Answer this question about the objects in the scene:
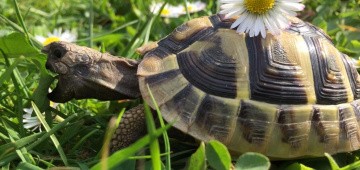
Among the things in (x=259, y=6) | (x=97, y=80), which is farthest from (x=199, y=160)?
(x=259, y=6)

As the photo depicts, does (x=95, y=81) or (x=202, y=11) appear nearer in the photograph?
(x=95, y=81)

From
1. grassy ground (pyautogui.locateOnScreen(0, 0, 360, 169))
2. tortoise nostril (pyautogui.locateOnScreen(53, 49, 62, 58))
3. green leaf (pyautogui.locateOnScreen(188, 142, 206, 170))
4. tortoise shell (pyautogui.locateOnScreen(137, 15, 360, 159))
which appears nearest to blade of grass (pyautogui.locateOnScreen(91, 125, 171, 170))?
grassy ground (pyautogui.locateOnScreen(0, 0, 360, 169))

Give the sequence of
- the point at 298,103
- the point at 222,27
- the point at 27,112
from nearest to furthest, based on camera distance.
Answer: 1. the point at 298,103
2. the point at 222,27
3. the point at 27,112

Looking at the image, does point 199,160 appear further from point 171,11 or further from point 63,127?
point 171,11

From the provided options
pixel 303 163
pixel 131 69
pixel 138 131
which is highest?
pixel 131 69

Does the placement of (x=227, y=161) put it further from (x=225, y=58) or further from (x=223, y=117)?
(x=225, y=58)

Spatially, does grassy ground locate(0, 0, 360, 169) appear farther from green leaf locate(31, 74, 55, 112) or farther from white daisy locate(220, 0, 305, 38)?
white daisy locate(220, 0, 305, 38)

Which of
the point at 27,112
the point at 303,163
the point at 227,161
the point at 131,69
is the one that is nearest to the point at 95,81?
the point at 131,69

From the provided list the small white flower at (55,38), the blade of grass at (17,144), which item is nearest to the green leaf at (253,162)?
the blade of grass at (17,144)

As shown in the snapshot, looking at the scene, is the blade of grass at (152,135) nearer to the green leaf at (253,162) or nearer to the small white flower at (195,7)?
the green leaf at (253,162)
